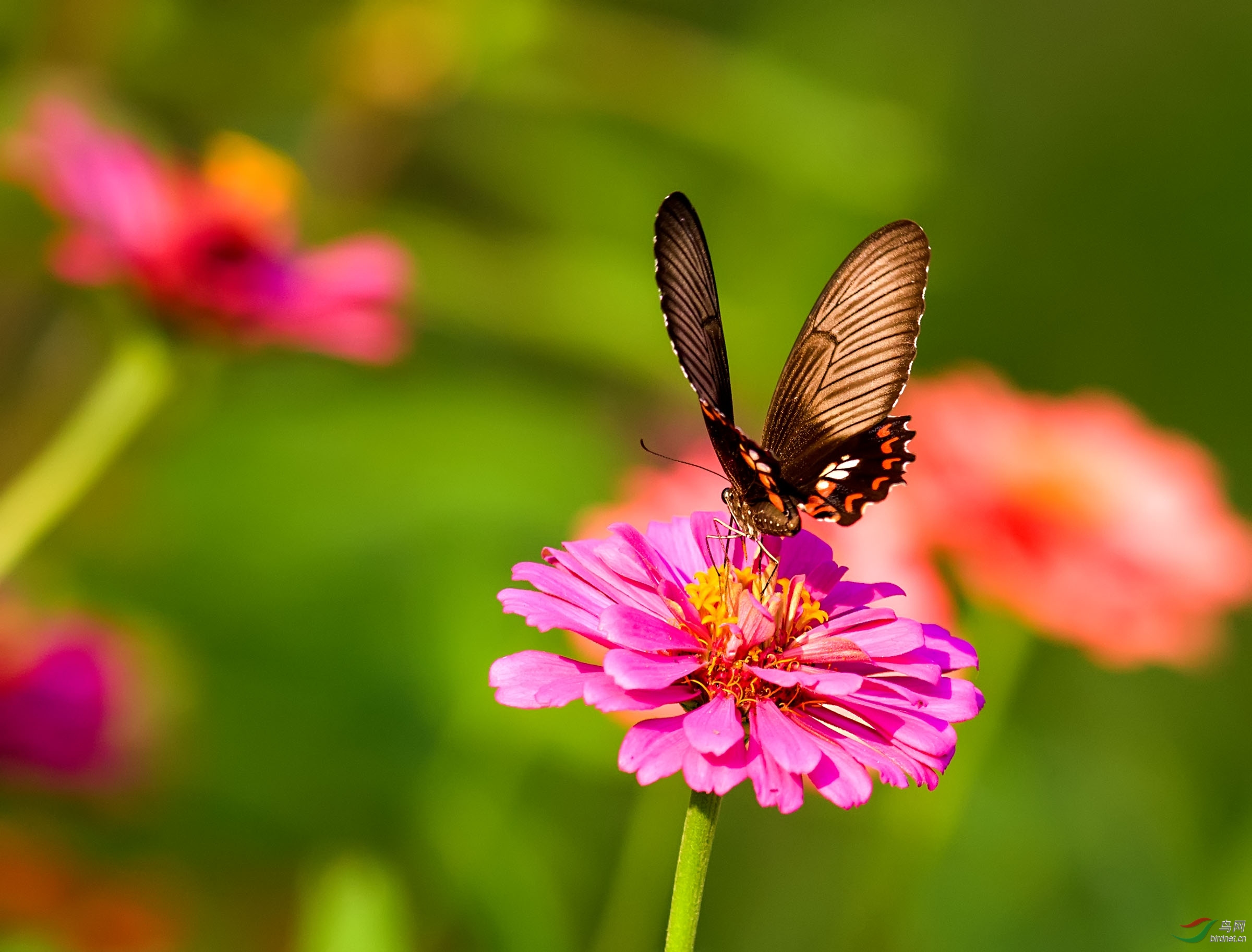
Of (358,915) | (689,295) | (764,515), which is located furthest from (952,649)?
(358,915)

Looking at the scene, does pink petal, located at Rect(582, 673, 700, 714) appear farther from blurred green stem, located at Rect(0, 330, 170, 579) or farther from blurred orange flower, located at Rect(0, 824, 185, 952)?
blurred orange flower, located at Rect(0, 824, 185, 952)

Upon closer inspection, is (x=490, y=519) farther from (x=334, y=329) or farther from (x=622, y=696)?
(x=622, y=696)

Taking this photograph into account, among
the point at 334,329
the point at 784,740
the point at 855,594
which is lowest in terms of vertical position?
the point at 784,740

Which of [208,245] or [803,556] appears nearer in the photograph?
[803,556]

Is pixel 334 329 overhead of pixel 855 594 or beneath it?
overhead

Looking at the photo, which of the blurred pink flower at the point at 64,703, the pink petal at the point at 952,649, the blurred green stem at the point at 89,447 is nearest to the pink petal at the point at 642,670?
the pink petal at the point at 952,649

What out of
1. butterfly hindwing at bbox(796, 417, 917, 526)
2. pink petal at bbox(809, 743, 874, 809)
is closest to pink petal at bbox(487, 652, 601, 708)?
pink petal at bbox(809, 743, 874, 809)

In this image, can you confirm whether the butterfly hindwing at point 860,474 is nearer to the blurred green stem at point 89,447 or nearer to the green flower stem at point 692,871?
the green flower stem at point 692,871
